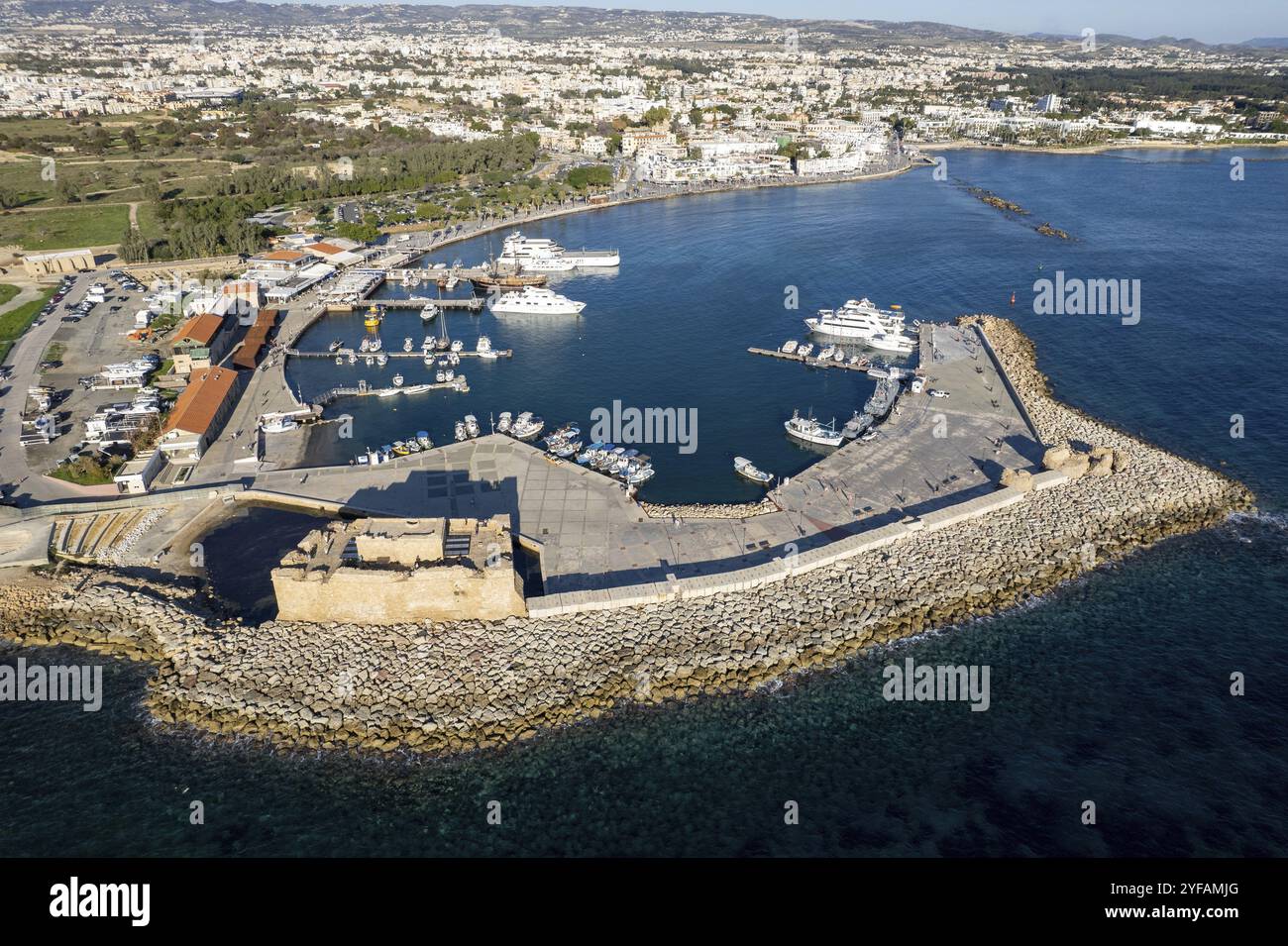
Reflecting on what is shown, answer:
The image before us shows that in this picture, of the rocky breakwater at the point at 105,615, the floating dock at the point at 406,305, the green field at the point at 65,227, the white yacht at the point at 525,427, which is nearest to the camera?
the rocky breakwater at the point at 105,615

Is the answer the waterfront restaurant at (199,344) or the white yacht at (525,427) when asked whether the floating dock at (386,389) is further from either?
the waterfront restaurant at (199,344)

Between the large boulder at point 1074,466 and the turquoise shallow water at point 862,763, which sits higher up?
the large boulder at point 1074,466

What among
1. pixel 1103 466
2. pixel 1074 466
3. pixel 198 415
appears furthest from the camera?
pixel 198 415

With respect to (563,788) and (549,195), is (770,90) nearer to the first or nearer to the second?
(549,195)

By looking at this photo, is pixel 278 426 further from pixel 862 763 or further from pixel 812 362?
pixel 862 763

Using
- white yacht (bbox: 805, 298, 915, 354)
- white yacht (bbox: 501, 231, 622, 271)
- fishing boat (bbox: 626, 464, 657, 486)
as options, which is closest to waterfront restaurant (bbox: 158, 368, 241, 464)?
fishing boat (bbox: 626, 464, 657, 486)

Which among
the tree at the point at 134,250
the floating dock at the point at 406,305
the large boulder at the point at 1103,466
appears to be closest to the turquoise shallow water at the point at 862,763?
the large boulder at the point at 1103,466

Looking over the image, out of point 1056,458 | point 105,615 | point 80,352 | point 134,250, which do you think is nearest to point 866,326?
point 1056,458
